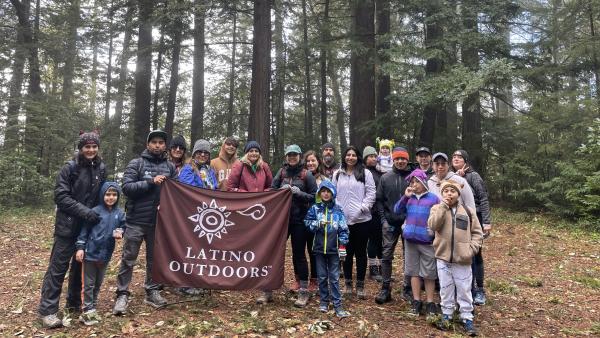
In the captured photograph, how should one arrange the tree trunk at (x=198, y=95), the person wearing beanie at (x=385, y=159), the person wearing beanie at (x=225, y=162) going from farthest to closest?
the tree trunk at (x=198, y=95) → the person wearing beanie at (x=385, y=159) → the person wearing beanie at (x=225, y=162)

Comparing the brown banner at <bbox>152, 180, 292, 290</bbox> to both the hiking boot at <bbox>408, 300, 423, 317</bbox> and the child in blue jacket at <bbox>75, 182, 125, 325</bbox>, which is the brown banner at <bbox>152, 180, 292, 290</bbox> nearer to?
the child in blue jacket at <bbox>75, 182, 125, 325</bbox>

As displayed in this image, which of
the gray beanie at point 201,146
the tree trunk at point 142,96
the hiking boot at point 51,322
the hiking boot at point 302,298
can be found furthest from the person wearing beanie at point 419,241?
the tree trunk at point 142,96

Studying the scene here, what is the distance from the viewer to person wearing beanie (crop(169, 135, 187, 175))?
5.77 metres

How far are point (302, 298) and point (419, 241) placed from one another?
69.5 inches

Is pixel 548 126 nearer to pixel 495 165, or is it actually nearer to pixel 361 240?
pixel 495 165

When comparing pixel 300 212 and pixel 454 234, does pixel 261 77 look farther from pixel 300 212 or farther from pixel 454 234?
pixel 454 234

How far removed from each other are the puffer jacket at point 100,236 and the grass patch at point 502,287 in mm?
5890

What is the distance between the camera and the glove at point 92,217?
183 inches

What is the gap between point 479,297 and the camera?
5930mm

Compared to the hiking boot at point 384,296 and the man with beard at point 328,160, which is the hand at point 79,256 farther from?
the hiking boot at point 384,296

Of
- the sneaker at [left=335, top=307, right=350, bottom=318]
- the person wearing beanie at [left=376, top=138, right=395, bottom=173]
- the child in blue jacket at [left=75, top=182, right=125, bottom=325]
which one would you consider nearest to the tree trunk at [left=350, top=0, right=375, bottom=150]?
the person wearing beanie at [left=376, top=138, right=395, bottom=173]

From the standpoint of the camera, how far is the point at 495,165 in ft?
50.1

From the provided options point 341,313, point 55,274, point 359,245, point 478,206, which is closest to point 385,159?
point 478,206

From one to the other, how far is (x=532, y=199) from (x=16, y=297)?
1434 cm
